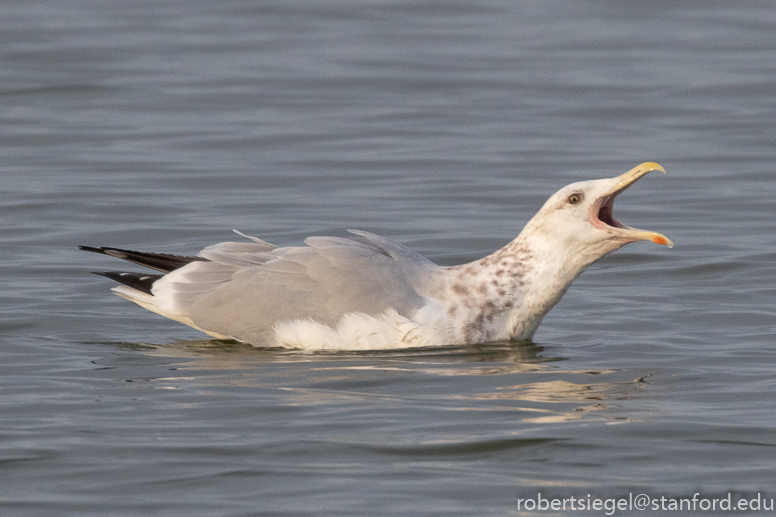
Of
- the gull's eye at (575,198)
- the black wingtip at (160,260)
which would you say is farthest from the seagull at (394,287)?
the black wingtip at (160,260)

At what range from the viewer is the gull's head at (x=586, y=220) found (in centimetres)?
855

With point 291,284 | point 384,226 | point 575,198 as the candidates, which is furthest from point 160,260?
point 384,226

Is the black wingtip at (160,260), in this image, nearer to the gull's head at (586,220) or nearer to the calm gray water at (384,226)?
the calm gray water at (384,226)

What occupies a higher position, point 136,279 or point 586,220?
point 586,220

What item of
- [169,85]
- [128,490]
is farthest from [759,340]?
[169,85]

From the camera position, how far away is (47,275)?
437 inches

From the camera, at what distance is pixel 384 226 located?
42.6ft

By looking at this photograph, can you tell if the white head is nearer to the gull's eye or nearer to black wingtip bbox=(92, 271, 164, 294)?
the gull's eye

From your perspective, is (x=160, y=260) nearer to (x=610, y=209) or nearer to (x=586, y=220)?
(x=586, y=220)

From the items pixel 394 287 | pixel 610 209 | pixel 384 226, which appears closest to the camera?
pixel 394 287

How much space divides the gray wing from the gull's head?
2.74ft

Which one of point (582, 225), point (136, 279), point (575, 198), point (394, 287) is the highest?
point (575, 198)

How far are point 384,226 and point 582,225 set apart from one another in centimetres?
453

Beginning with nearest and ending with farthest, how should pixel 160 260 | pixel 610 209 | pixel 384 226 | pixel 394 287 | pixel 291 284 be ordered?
pixel 394 287
pixel 291 284
pixel 610 209
pixel 160 260
pixel 384 226
